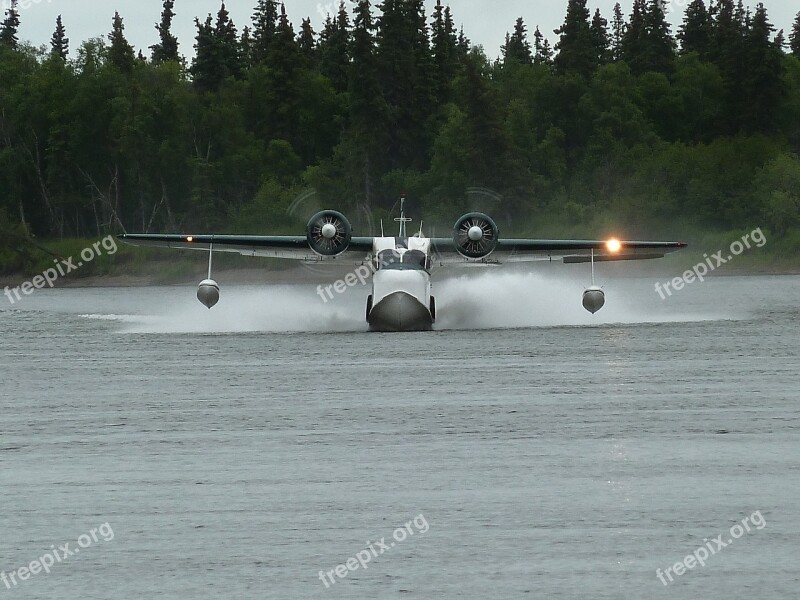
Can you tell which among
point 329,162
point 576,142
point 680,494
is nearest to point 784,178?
point 576,142

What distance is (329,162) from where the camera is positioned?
10744cm

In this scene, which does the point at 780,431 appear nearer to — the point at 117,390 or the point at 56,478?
the point at 56,478

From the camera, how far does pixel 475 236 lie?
36.9 m

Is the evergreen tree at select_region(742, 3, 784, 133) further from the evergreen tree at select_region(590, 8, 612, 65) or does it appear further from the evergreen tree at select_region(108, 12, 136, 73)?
the evergreen tree at select_region(108, 12, 136, 73)

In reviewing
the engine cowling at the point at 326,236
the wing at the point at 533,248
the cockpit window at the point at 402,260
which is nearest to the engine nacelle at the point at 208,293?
the engine cowling at the point at 326,236

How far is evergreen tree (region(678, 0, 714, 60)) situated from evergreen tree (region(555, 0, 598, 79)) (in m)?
19.2

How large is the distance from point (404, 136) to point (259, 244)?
6881 centimetres

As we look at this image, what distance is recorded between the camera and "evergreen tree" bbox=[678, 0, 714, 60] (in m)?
139

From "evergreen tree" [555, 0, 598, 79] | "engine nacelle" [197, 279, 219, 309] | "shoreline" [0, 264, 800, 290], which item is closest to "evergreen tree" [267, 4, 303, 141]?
"evergreen tree" [555, 0, 598, 79]

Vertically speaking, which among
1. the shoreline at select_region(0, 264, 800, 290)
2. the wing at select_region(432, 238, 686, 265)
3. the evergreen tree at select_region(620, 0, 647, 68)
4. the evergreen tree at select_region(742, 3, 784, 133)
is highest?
the evergreen tree at select_region(620, 0, 647, 68)

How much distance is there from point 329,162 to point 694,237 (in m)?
29.3

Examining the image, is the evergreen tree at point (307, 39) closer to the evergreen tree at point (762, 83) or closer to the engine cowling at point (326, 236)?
the evergreen tree at point (762, 83)

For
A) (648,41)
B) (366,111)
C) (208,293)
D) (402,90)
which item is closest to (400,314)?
(208,293)

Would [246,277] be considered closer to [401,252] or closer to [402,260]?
[401,252]
